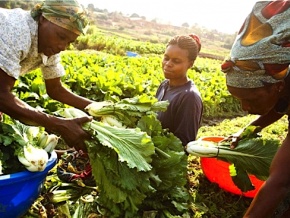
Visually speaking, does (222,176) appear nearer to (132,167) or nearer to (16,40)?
(132,167)

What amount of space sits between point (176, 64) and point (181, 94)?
0.35 metres

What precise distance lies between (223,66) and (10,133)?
159cm

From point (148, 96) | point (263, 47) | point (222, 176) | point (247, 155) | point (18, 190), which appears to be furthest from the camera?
point (222, 176)

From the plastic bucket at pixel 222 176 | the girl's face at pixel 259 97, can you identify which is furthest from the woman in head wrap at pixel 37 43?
the plastic bucket at pixel 222 176

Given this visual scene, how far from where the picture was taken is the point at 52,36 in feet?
8.60

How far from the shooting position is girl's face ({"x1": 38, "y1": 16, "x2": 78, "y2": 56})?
8.55 feet

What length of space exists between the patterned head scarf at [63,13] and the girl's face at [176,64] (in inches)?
47.5

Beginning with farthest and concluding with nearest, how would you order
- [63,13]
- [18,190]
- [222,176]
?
[222,176] < [63,13] < [18,190]

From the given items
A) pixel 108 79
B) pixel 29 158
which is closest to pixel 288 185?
pixel 29 158

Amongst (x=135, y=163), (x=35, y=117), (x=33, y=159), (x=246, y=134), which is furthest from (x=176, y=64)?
(x=33, y=159)

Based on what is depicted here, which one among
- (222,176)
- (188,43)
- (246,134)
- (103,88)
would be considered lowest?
(103,88)

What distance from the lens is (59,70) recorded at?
327cm

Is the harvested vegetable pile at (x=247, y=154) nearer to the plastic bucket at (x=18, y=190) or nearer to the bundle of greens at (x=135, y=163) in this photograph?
the bundle of greens at (x=135, y=163)

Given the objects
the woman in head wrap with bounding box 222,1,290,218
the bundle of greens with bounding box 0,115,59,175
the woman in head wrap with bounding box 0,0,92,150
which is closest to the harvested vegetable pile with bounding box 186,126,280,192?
the woman in head wrap with bounding box 222,1,290,218
